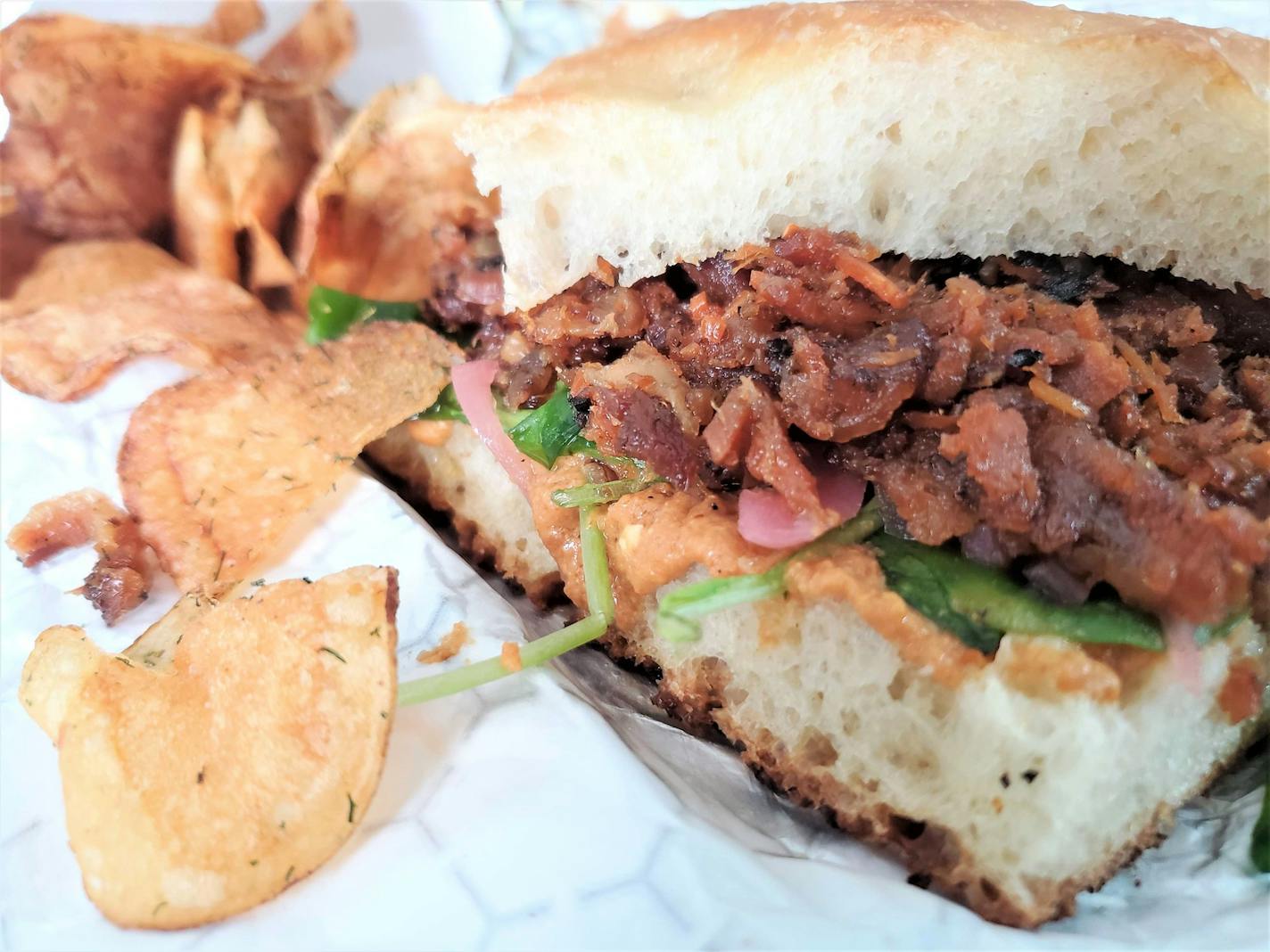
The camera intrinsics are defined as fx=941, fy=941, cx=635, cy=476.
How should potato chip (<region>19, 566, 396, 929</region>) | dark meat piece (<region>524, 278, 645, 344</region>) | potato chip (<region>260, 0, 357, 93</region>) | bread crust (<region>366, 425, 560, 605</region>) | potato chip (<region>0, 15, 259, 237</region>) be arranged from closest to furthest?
1. potato chip (<region>19, 566, 396, 929</region>)
2. dark meat piece (<region>524, 278, 645, 344</region>)
3. bread crust (<region>366, 425, 560, 605</region>)
4. potato chip (<region>0, 15, 259, 237</region>)
5. potato chip (<region>260, 0, 357, 93</region>)

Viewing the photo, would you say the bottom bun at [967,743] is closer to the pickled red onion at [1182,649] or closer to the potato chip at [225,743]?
the pickled red onion at [1182,649]

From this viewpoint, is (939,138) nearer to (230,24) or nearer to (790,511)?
(790,511)

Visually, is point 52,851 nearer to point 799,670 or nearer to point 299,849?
point 299,849

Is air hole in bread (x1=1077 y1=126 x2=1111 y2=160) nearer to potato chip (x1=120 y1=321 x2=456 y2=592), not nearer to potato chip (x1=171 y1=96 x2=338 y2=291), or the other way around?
potato chip (x1=120 y1=321 x2=456 y2=592)

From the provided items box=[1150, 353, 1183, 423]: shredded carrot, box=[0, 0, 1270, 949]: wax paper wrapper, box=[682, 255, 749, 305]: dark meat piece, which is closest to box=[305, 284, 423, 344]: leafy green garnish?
box=[0, 0, 1270, 949]: wax paper wrapper

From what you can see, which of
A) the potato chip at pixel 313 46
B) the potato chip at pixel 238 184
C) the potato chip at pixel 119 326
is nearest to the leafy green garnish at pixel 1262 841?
the potato chip at pixel 119 326

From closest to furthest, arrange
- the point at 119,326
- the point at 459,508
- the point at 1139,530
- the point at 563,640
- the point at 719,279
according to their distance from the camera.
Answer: the point at 1139,530
the point at 563,640
the point at 719,279
the point at 459,508
the point at 119,326

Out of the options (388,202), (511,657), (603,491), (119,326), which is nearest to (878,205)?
(603,491)

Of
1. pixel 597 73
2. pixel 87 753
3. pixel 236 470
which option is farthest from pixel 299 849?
pixel 597 73
